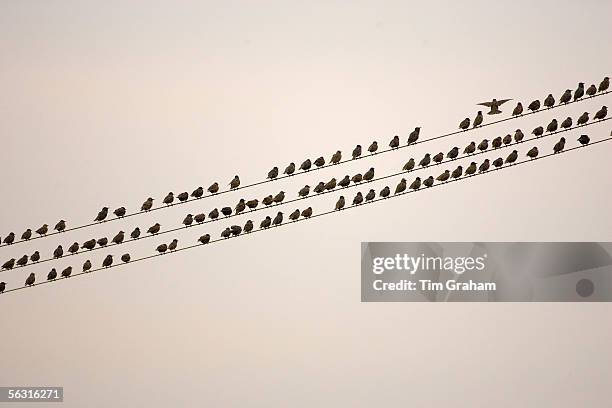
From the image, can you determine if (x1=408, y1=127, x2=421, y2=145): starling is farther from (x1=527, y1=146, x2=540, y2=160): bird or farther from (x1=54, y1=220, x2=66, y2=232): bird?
(x1=54, y1=220, x2=66, y2=232): bird

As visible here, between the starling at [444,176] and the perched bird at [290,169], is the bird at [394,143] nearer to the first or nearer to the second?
the starling at [444,176]

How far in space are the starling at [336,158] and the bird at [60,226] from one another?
183 centimetres

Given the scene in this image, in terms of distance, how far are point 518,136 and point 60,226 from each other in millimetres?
3132

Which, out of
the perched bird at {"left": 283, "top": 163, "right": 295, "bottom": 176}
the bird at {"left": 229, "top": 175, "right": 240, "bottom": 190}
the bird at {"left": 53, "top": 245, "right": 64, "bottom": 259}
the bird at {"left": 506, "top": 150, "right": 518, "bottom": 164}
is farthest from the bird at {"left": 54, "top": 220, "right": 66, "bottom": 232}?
the bird at {"left": 506, "top": 150, "right": 518, "bottom": 164}

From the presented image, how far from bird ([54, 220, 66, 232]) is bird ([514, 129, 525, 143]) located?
309cm

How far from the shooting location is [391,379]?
5.72 m

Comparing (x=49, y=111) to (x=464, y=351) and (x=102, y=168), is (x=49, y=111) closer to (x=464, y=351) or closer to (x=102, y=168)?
(x=102, y=168)

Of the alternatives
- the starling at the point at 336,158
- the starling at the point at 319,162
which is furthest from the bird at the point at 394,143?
the starling at the point at 319,162

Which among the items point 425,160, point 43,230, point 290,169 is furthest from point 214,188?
point 425,160

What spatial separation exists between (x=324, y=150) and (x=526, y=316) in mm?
1776

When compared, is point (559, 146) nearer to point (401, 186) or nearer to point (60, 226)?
point (401, 186)

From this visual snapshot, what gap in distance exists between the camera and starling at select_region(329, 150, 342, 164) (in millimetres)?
5684

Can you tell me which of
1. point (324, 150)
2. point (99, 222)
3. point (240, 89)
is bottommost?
point (99, 222)

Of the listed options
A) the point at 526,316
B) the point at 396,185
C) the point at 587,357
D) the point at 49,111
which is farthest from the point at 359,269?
the point at 49,111
